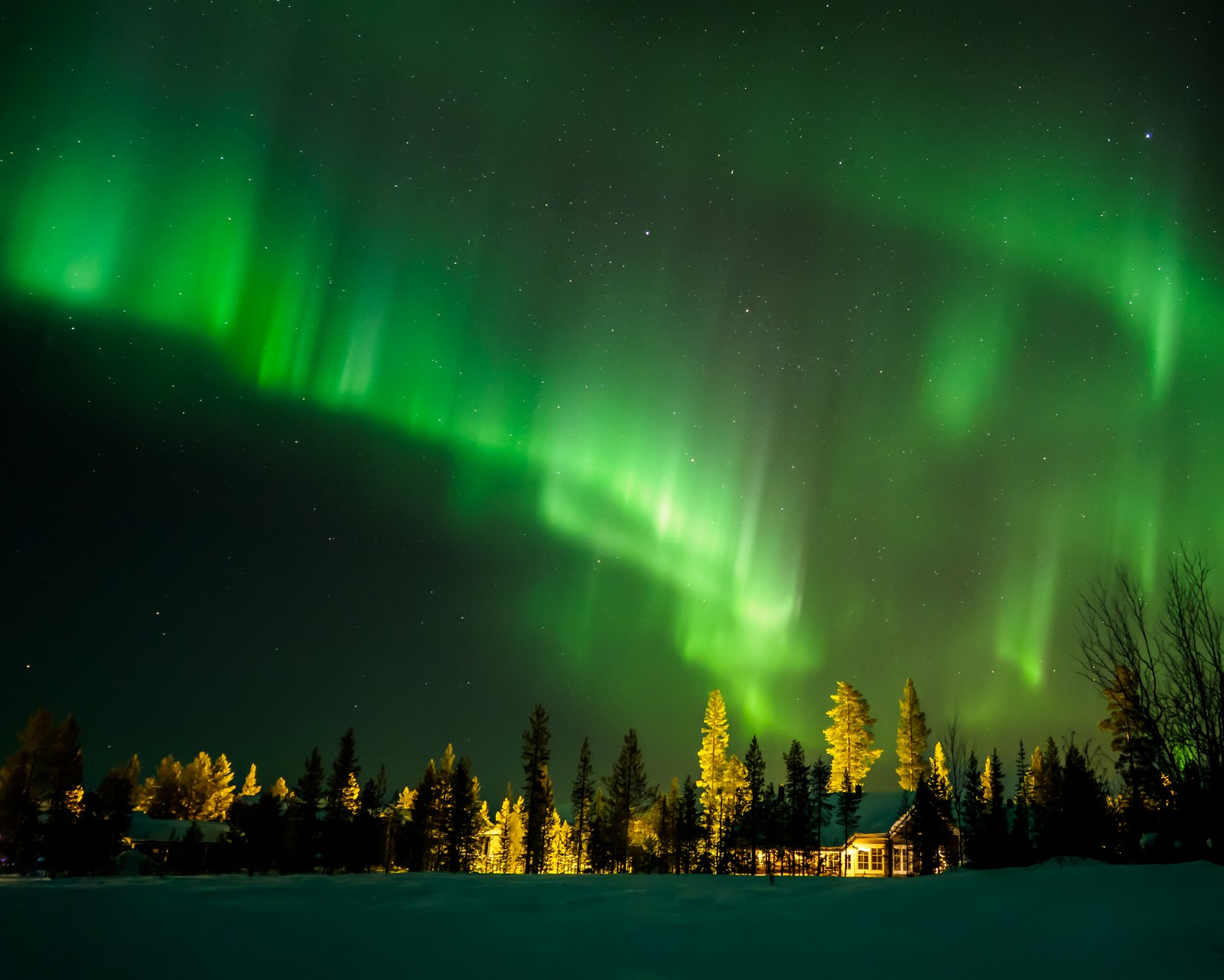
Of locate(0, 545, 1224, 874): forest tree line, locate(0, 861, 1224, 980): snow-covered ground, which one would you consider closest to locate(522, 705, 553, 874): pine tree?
locate(0, 545, 1224, 874): forest tree line

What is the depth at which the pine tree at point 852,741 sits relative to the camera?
56.4m

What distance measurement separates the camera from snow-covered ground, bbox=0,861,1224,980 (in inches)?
268

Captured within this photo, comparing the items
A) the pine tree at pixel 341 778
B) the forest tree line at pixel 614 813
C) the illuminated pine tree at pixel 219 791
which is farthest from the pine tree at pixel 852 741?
the illuminated pine tree at pixel 219 791

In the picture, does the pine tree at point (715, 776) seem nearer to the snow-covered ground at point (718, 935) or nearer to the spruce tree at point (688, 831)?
the spruce tree at point (688, 831)

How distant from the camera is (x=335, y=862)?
58.5 m

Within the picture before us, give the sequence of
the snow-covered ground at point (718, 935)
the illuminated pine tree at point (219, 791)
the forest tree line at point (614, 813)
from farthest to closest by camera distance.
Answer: the illuminated pine tree at point (219, 791) → the forest tree line at point (614, 813) → the snow-covered ground at point (718, 935)

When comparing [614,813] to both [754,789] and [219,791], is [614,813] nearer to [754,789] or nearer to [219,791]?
[754,789]

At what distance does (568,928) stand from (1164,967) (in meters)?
5.98

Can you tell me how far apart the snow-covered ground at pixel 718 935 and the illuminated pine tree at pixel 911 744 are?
5265 cm

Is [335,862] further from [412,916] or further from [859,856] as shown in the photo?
[412,916]

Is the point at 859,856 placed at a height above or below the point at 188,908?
below

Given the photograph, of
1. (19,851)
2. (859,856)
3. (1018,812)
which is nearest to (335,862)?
(19,851)

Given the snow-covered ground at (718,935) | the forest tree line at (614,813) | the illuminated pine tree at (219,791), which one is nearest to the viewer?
the snow-covered ground at (718,935)

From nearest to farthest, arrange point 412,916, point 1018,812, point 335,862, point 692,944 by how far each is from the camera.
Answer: point 692,944
point 412,916
point 1018,812
point 335,862
